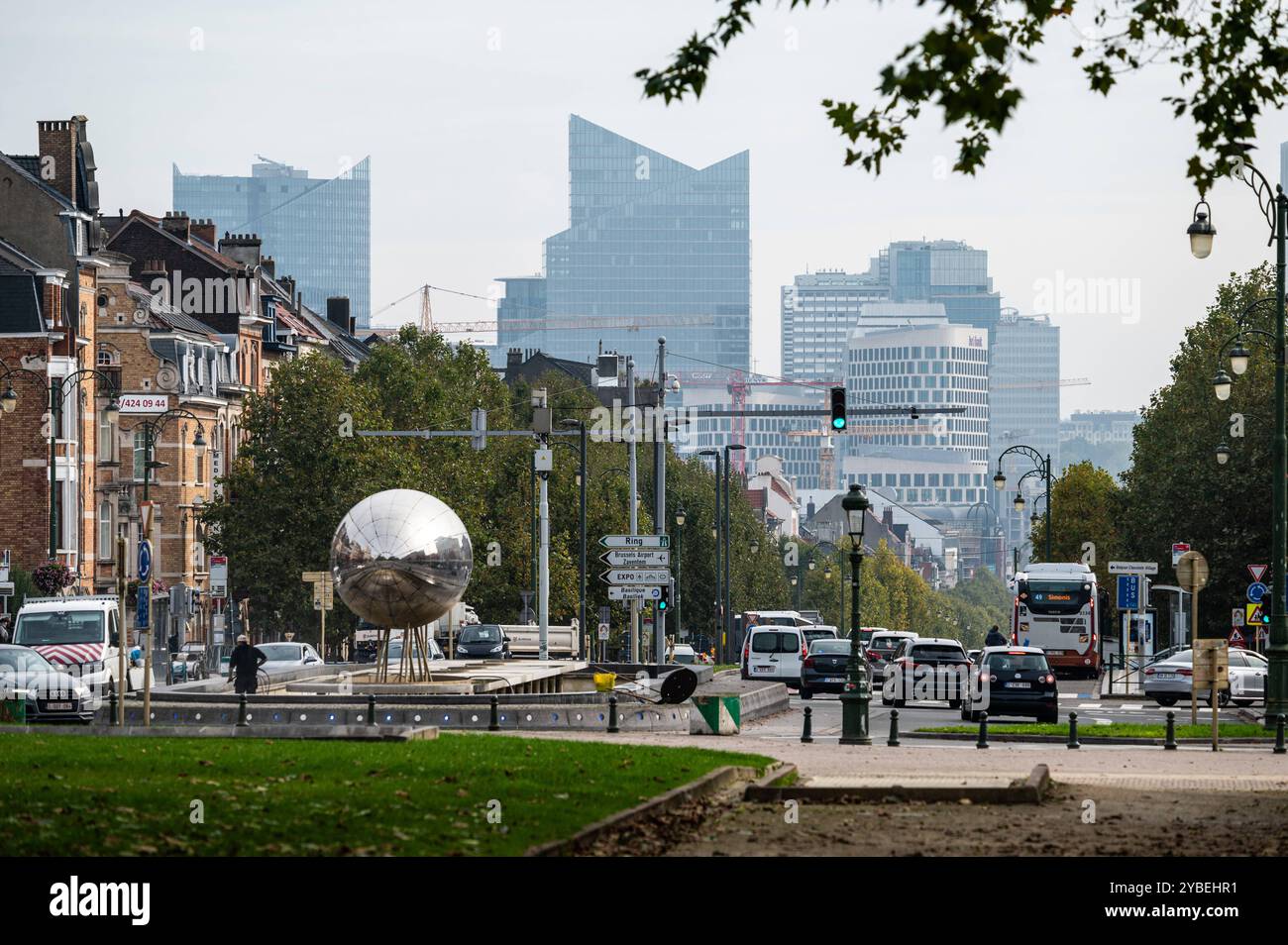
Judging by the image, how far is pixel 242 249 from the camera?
4550 inches

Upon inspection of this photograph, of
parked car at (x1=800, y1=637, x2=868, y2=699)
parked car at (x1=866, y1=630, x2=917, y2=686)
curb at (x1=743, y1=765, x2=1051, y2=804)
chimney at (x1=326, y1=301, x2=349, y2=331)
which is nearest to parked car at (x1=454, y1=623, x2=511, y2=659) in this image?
parked car at (x1=866, y1=630, x2=917, y2=686)

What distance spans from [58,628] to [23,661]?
701 centimetres

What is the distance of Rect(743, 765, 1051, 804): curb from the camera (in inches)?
808

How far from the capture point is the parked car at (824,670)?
169ft

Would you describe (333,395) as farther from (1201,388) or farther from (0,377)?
(1201,388)

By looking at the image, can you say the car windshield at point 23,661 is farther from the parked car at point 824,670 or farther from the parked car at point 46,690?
the parked car at point 824,670

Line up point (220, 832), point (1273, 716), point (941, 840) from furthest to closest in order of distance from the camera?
point (1273, 716)
point (941, 840)
point (220, 832)

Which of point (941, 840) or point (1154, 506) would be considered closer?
point (941, 840)

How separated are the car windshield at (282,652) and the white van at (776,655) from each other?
1273cm

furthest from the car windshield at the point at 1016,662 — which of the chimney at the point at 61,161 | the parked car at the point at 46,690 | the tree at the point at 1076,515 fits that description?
the tree at the point at 1076,515

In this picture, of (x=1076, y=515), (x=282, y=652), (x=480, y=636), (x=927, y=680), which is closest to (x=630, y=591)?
(x=927, y=680)

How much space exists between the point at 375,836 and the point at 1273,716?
22257 millimetres

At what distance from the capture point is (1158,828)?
18531mm
